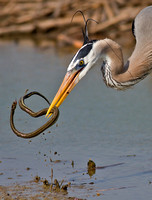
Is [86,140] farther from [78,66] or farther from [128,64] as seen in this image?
[78,66]

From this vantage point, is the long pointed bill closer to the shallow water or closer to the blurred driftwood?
the shallow water

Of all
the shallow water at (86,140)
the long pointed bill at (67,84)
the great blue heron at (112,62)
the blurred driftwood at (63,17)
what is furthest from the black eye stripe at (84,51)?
the blurred driftwood at (63,17)

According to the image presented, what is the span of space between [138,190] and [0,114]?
2.78 meters

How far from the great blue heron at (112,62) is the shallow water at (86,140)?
2.20ft

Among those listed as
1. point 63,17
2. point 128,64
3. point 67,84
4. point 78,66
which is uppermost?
point 63,17

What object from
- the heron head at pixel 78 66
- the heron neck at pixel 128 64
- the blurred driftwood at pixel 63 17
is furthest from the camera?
the blurred driftwood at pixel 63 17

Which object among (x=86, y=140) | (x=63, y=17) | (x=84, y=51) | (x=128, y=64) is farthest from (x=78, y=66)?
(x=63, y=17)

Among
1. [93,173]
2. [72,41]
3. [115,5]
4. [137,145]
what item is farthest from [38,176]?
[115,5]

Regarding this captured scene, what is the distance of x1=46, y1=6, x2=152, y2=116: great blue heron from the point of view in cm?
477

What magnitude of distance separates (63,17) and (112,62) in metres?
7.69

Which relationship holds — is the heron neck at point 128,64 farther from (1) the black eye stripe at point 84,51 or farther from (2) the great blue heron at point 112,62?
(1) the black eye stripe at point 84,51

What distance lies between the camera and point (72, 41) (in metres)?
11.2

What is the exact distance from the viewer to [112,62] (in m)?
4.90

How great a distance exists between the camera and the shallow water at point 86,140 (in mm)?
4795
